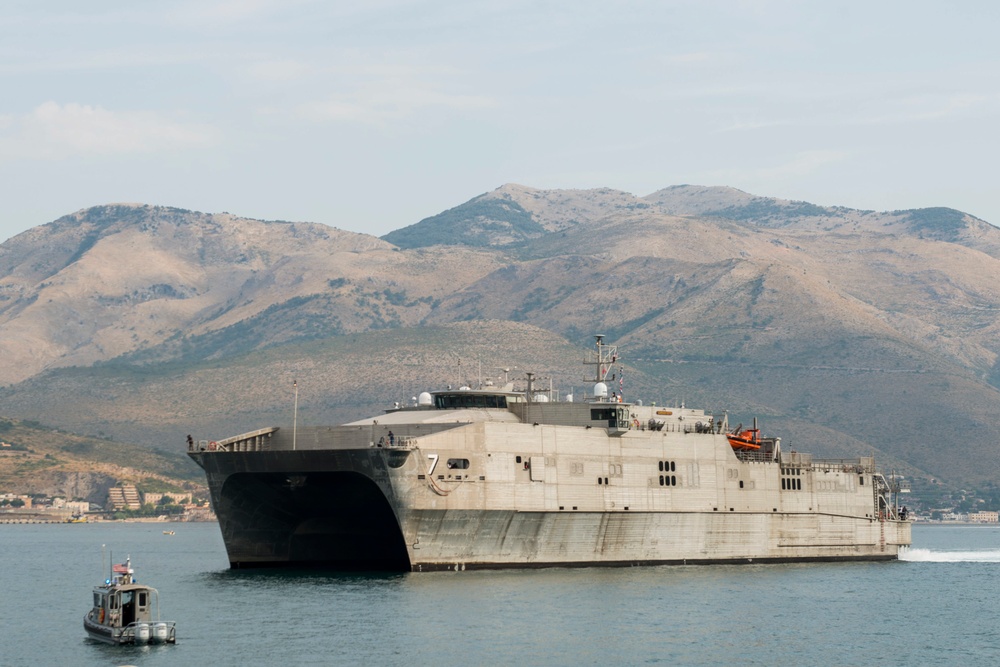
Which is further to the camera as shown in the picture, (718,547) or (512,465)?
(718,547)

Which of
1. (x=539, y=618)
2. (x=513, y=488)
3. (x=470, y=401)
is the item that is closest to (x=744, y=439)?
(x=470, y=401)

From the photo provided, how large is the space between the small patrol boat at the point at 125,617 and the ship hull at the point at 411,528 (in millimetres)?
14880

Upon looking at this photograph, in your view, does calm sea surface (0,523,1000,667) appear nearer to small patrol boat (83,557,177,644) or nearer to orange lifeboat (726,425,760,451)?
small patrol boat (83,557,177,644)

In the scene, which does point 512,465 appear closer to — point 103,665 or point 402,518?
point 402,518

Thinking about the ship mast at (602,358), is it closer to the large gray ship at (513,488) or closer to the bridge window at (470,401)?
the large gray ship at (513,488)

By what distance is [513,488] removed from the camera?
74.6 m

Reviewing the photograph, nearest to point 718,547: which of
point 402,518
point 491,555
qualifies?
point 491,555

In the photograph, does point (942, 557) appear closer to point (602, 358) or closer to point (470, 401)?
point (602, 358)

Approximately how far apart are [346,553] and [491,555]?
11.7m

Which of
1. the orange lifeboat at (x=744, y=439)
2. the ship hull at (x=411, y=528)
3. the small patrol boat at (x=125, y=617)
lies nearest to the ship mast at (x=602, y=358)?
the orange lifeboat at (x=744, y=439)

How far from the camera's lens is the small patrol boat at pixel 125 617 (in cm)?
5788

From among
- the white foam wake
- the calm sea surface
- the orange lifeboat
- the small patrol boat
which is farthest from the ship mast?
the small patrol boat

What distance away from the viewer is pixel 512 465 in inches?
2948

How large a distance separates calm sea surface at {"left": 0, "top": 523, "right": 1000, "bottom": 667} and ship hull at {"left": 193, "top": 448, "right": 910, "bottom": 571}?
41.4 inches
